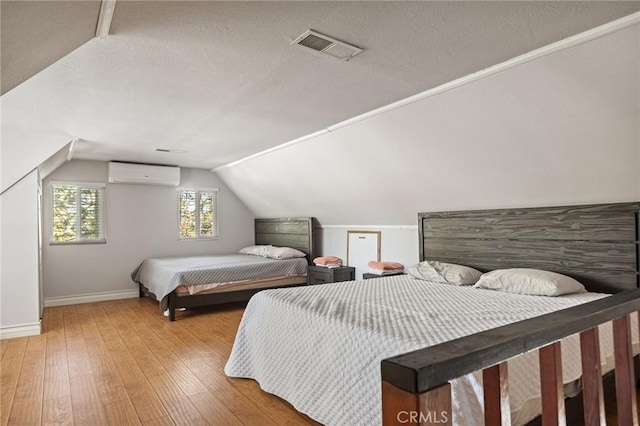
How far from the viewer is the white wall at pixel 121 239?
5.44 m

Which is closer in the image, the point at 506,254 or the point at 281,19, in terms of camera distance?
the point at 281,19

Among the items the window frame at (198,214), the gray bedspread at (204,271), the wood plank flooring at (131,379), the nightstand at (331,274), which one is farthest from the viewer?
the window frame at (198,214)

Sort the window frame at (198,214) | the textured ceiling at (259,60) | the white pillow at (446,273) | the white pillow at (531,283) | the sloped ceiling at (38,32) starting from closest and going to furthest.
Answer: the sloped ceiling at (38,32) < the textured ceiling at (259,60) < the white pillow at (531,283) < the white pillow at (446,273) < the window frame at (198,214)

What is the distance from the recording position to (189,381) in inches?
109

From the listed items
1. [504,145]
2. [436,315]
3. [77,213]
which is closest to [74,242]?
[77,213]

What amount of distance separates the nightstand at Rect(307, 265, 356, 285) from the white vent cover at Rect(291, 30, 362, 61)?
3158 millimetres

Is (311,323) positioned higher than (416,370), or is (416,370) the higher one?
(416,370)

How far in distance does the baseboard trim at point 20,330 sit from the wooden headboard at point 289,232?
3.31 meters

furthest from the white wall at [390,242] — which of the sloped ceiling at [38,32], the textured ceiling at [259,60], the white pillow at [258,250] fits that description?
the sloped ceiling at [38,32]

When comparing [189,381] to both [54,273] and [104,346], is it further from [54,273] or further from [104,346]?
[54,273]

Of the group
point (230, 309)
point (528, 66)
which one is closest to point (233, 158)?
point (230, 309)

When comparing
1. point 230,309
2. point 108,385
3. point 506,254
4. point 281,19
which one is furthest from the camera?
point 230,309

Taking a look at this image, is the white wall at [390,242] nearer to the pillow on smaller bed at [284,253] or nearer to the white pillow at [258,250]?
the pillow on smaller bed at [284,253]

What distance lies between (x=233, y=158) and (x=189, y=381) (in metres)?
3.30
